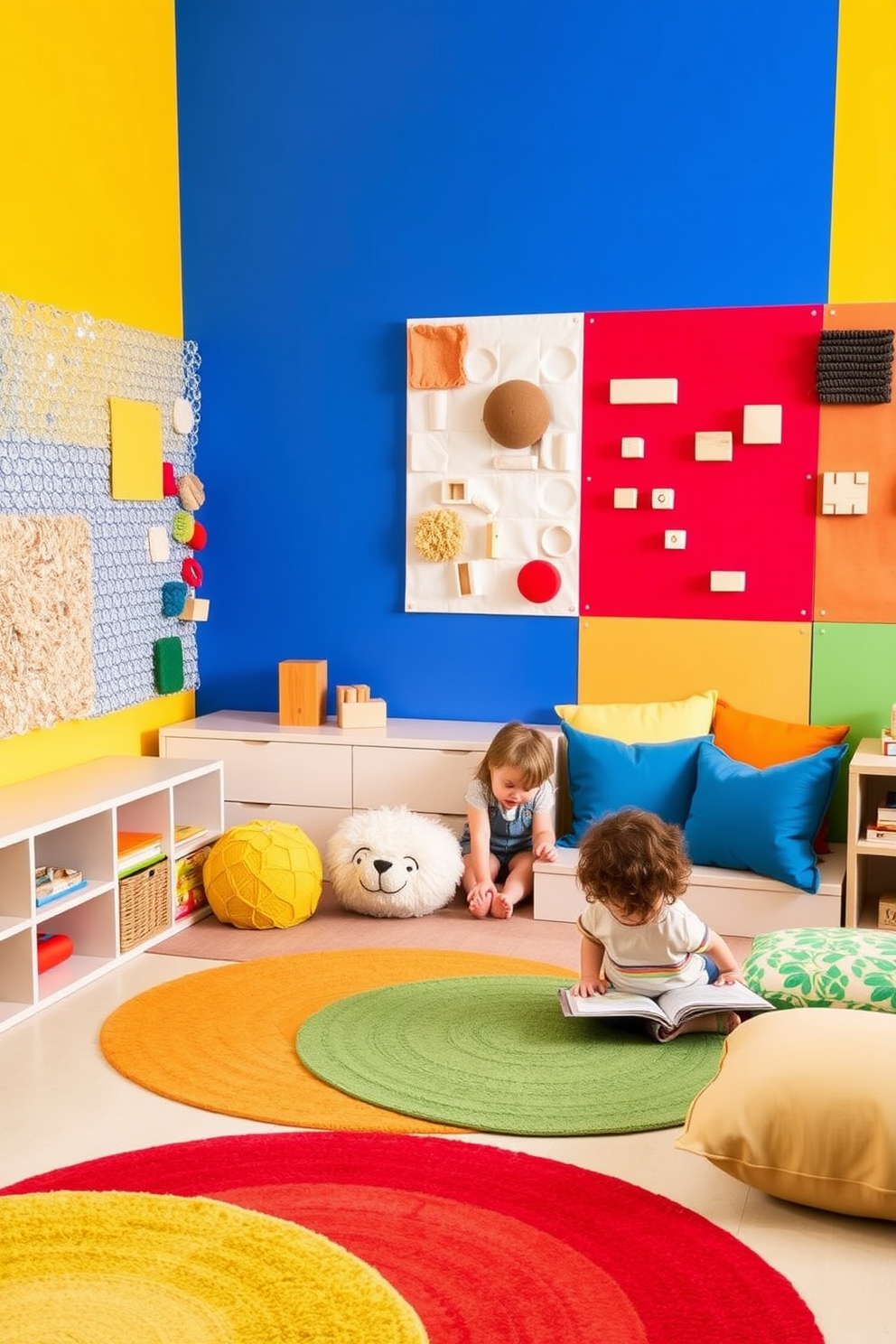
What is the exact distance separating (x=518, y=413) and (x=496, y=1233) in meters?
2.71

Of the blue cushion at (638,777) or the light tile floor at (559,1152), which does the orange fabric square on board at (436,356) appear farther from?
the light tile floor at (559,1152)

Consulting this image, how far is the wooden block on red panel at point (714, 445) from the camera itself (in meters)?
4.23

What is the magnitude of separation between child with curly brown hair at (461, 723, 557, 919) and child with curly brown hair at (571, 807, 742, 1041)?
37.9 inches

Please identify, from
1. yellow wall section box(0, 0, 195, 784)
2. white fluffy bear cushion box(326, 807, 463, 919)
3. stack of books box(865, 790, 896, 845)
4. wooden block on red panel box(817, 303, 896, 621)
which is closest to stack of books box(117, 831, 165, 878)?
yellow wall section box(0, 0, 195, 784)

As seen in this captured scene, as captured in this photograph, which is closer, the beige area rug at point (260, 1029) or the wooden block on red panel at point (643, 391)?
the beige area rug at point (260, 1029)

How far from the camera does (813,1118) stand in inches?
86.1

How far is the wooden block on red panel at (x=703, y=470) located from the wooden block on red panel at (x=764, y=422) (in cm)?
3

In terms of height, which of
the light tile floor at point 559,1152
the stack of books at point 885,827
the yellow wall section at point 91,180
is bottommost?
the light tile floor at point 559,1152

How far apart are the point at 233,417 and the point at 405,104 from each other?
1147 millimetres

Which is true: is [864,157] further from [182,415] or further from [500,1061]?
[500,1061]

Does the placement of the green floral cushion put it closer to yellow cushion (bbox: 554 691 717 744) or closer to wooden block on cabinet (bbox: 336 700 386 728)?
yellow cushion (bbox: 554 691 717 744)

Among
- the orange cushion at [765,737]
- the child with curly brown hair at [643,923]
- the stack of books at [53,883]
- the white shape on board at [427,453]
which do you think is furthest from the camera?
the white shape on board at [427,453]

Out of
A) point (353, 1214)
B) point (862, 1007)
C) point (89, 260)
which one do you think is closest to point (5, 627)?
point (89, 260)

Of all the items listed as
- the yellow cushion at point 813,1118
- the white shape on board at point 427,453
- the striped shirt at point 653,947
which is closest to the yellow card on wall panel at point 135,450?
the white shape on board at point 427,453
